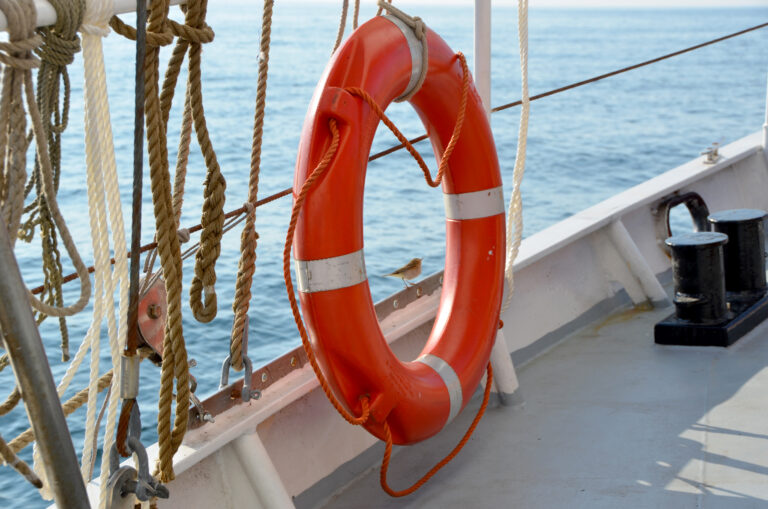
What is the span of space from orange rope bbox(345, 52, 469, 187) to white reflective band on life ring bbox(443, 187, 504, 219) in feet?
0.46

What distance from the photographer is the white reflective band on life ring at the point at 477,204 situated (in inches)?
73.0

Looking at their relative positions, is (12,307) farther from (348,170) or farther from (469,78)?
(469,78)

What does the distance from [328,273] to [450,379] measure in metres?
0.40

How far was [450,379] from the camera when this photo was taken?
1737 mm

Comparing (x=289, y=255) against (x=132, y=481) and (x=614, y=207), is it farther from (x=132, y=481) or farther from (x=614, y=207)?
(x=614, y=207)

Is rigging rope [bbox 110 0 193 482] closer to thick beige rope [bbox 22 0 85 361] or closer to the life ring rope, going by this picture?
thick beige rope [bbox 22 0 85 361]

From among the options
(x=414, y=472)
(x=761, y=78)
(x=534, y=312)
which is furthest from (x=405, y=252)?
(x=761, y=78)

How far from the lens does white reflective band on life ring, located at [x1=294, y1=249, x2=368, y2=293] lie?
1.48 metres

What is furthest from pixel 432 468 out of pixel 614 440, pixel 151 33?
pixel 151 33

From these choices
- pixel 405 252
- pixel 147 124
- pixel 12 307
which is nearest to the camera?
pixel 12 307

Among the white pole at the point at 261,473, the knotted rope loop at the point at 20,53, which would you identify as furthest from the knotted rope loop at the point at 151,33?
the white pole at the point at 261,473

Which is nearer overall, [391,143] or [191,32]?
[191,32]

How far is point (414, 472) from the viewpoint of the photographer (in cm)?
185

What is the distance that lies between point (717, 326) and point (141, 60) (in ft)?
5.91
